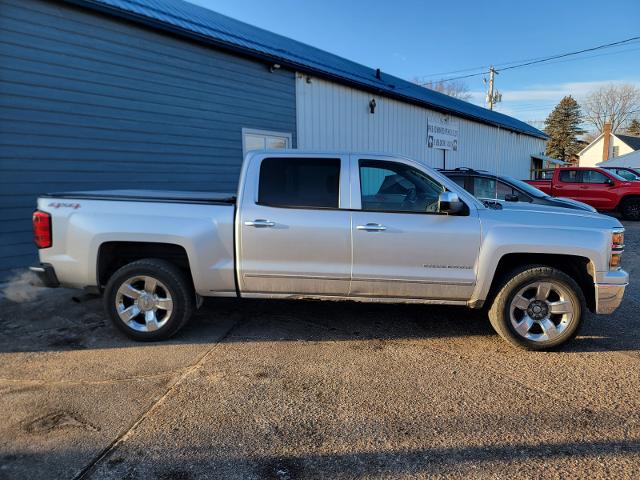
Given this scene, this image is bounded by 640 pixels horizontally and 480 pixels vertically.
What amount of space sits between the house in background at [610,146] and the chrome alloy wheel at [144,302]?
5924 cm

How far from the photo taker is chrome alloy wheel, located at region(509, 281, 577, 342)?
421 cm

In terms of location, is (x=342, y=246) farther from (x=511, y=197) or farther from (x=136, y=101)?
(x=136, y=101)

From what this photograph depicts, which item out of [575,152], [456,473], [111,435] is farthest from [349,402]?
[575,152]

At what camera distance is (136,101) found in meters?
7.87

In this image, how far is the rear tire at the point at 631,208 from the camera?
1508cm

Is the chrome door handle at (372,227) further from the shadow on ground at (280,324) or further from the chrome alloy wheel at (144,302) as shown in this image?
the chrome alloy wheel at (144,302)

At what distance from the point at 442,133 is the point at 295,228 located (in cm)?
1531

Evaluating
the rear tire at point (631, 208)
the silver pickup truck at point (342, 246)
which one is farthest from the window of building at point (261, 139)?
the rear tire at point (631, 208)

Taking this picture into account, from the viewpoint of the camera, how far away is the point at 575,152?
6875cm

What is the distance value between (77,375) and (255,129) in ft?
23.9

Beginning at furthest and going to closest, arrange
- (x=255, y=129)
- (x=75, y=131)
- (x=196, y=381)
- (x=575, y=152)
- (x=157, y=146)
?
1. (x=575, y=152)
2. (x=255, y=129)
3. (x=157, y=146)
4. (x=75, y=131)
5. (x=196, y=381)

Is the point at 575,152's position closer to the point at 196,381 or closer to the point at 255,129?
the point at 255,129

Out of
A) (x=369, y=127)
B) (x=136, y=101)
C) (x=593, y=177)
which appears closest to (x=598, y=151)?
(x=593, y=177)

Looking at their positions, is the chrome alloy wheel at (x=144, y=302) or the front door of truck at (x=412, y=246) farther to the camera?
the chrome alloy wheel at (x=144, y=302)
